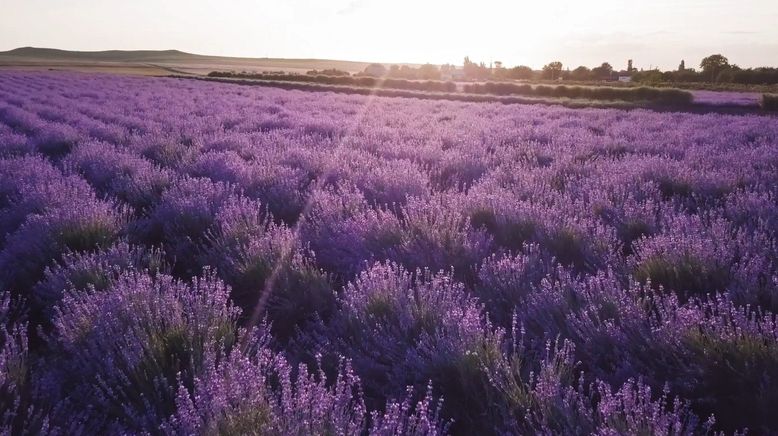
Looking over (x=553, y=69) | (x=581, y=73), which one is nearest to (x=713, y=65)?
(x=581, y=73)

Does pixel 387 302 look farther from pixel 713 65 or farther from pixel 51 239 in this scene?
pixel 713 65

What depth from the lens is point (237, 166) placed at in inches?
240

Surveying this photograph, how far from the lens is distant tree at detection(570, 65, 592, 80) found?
68.2 metres

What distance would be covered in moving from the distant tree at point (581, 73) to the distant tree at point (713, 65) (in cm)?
1209

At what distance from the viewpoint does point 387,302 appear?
2.68 meters

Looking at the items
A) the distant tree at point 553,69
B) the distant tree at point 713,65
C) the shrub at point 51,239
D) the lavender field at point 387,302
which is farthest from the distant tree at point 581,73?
the shrub at point 51,239

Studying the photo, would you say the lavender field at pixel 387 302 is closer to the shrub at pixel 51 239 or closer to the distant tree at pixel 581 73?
the shrub at pixel 51 239

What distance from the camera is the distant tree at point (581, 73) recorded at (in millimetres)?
68162

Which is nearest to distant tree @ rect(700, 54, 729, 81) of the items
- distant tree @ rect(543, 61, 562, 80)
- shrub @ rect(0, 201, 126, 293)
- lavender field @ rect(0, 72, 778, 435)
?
distant tree @ rect(543, 61, 562, 80)

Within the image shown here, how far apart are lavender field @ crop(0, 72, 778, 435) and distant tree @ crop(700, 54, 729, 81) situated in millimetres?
52277

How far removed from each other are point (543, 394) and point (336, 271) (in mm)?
1952

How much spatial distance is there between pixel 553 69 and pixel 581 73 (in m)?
3.74

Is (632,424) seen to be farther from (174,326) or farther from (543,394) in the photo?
(174,326)

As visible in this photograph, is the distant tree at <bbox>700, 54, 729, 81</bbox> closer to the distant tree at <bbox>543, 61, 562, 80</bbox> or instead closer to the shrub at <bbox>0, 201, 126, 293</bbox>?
the distant tree at <bbox>543, 61, 562, 80</bbox>
